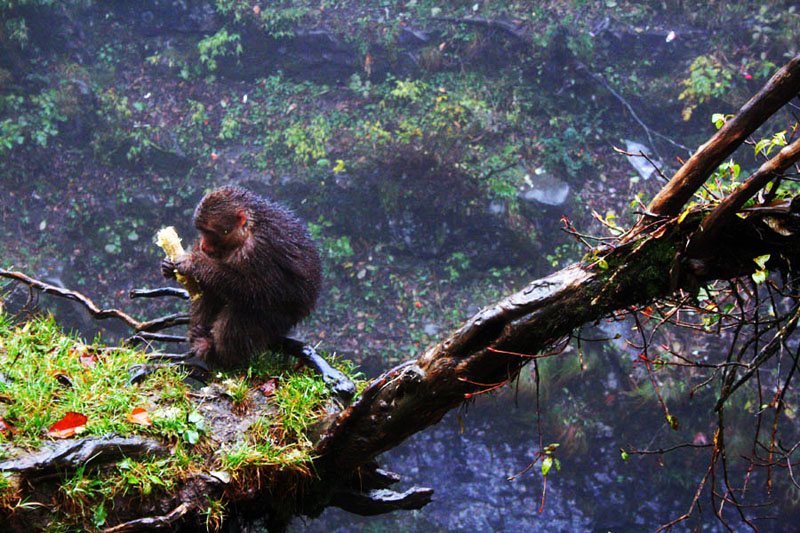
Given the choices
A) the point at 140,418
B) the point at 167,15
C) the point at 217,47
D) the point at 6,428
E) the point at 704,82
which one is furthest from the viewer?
the point at 167,15

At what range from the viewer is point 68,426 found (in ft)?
7.04

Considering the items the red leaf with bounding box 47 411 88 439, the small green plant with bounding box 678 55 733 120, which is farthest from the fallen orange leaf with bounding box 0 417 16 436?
the small green plant with bounding box 678 55 733 120

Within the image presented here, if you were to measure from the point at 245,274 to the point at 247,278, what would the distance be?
0.9 inches

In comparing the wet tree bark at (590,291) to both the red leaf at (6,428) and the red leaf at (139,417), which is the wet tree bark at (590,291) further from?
the red leaf at (6,428)

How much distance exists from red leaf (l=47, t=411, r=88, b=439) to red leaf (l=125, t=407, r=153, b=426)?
0.16 meters

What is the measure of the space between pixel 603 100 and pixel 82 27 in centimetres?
856

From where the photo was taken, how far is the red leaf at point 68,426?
2109 millimetres

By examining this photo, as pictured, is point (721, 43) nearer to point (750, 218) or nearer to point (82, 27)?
point (750, 218)

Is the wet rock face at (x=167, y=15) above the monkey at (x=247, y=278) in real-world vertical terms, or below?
above

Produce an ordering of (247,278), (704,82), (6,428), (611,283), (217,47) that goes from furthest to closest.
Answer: (217,47) < (704,82) < (247,278) < (6,428) < (611,283)

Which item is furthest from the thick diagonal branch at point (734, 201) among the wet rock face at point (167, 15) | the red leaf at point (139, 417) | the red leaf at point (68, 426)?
the wet rock face at point (167, 15)

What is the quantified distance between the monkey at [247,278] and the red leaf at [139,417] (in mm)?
594

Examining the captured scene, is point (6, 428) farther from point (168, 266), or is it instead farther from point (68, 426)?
point (168, 266)

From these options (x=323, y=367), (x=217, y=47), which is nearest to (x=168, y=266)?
(x=323, y=367)
